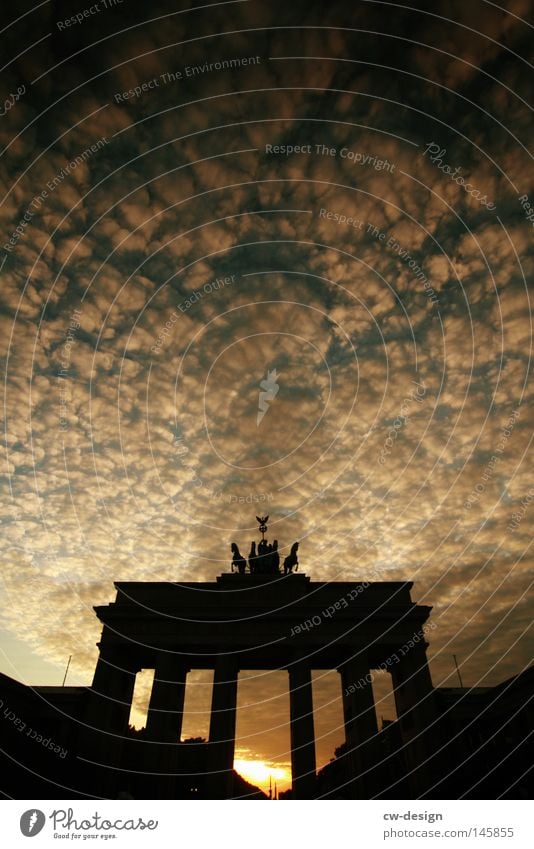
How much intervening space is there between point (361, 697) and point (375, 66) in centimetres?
4034

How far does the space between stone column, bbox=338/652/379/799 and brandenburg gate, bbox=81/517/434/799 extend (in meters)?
0.09

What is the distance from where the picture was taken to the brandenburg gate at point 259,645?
3478 cm

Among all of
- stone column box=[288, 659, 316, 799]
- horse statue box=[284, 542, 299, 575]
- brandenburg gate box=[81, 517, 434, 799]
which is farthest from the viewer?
horse statue box=[284, 542, 299, 575]

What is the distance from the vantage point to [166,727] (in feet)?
115

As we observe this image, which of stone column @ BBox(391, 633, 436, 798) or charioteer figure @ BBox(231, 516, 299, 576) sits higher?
charioteer figure @ BBox(231, 516, 299, 576)

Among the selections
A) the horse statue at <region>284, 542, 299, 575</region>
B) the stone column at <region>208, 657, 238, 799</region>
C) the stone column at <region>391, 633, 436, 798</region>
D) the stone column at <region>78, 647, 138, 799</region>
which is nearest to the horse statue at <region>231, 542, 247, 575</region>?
the horse statue at <region>284, 542, 299, 575</region>

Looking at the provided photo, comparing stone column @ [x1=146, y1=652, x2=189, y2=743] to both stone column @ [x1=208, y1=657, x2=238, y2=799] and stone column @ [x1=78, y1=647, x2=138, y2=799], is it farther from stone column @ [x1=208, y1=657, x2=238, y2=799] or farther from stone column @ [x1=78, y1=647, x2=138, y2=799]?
stone column @ [x1=208, y1=657, x2=238, y2=799]

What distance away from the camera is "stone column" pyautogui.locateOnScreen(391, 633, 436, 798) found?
1261 inches

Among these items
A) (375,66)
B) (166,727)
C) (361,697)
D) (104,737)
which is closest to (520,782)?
(361,697)

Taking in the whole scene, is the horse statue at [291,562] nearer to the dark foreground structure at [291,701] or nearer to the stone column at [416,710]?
the dark foreground structure at [291,701]

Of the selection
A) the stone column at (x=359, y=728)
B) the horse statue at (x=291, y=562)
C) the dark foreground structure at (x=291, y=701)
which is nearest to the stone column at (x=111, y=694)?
the dark foreground structure at (x=291, y=701)

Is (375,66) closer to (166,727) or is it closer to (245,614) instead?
(245,614)

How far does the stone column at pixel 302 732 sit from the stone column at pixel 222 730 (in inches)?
184
